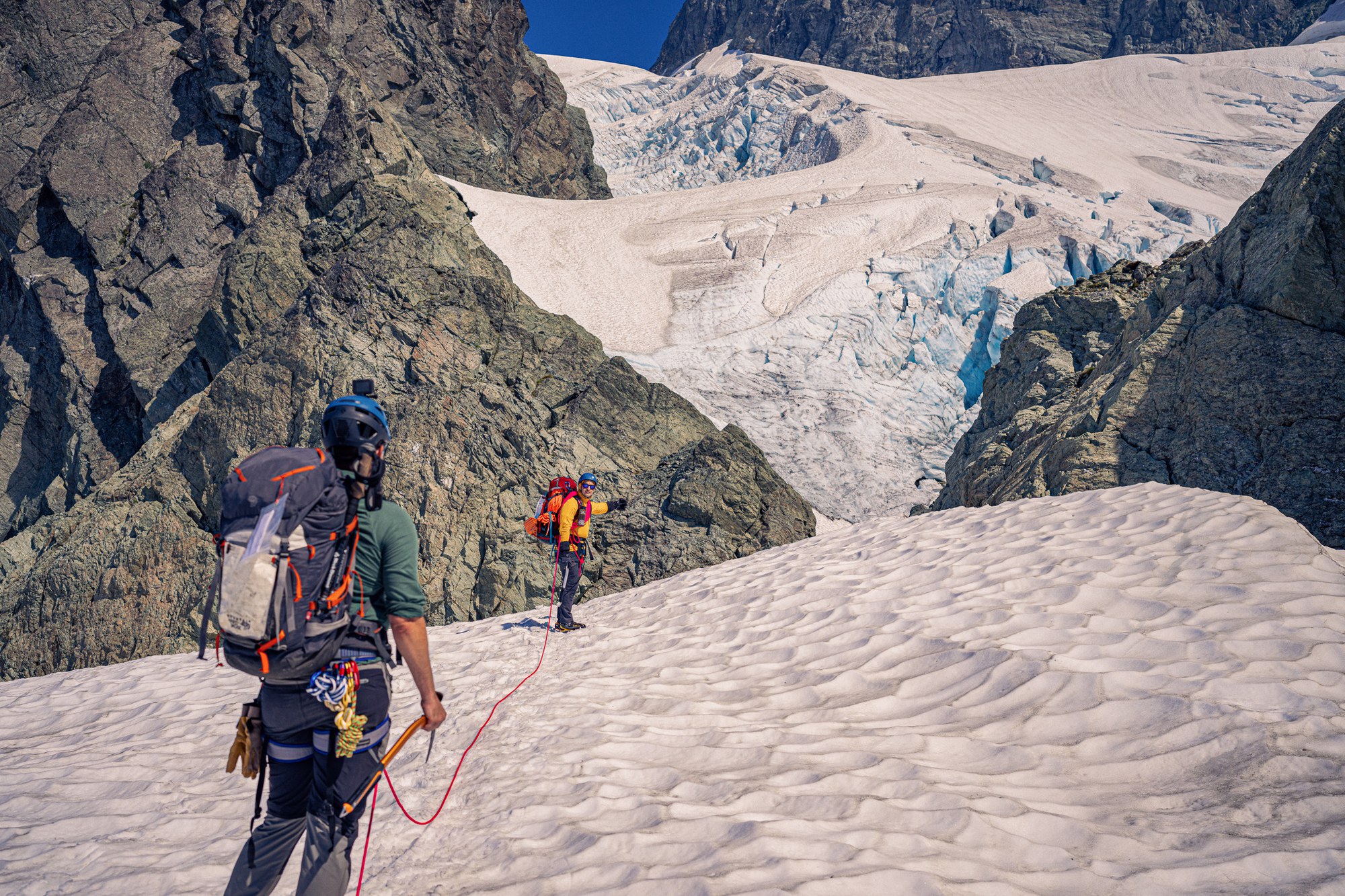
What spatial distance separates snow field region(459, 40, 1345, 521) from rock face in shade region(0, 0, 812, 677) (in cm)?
815

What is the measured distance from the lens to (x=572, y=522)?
7324mm

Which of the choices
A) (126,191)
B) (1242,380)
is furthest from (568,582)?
(126,191)

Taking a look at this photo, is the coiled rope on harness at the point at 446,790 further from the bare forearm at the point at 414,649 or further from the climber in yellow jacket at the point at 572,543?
the bare forearm at the point at 414,649

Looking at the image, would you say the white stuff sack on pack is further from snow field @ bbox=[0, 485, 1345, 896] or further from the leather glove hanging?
snow field @ bbox=[0, 485, 1345, 896]

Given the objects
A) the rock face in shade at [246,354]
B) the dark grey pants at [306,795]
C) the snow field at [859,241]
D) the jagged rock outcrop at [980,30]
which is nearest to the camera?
the dark grey pants at [306,795]

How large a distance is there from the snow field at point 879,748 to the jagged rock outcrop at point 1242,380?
1517 millimetres

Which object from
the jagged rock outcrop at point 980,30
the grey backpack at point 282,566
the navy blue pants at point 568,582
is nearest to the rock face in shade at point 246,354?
the navy blue pants at point 568,582

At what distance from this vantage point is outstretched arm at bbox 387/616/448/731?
2.63 m

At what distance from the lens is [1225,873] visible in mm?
2455

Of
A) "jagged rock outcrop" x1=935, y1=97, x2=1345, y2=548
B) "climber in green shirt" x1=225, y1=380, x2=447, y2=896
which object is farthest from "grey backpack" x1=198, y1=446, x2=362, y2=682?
"jagged rock outcrop" x1=935, y1=97, x2=1345, y2=548

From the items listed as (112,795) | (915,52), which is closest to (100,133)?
(112,795)

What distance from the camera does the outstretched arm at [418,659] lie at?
104 inches

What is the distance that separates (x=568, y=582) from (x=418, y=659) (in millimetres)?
4681

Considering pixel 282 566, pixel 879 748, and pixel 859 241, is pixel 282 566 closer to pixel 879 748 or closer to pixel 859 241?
pixel 879 748
